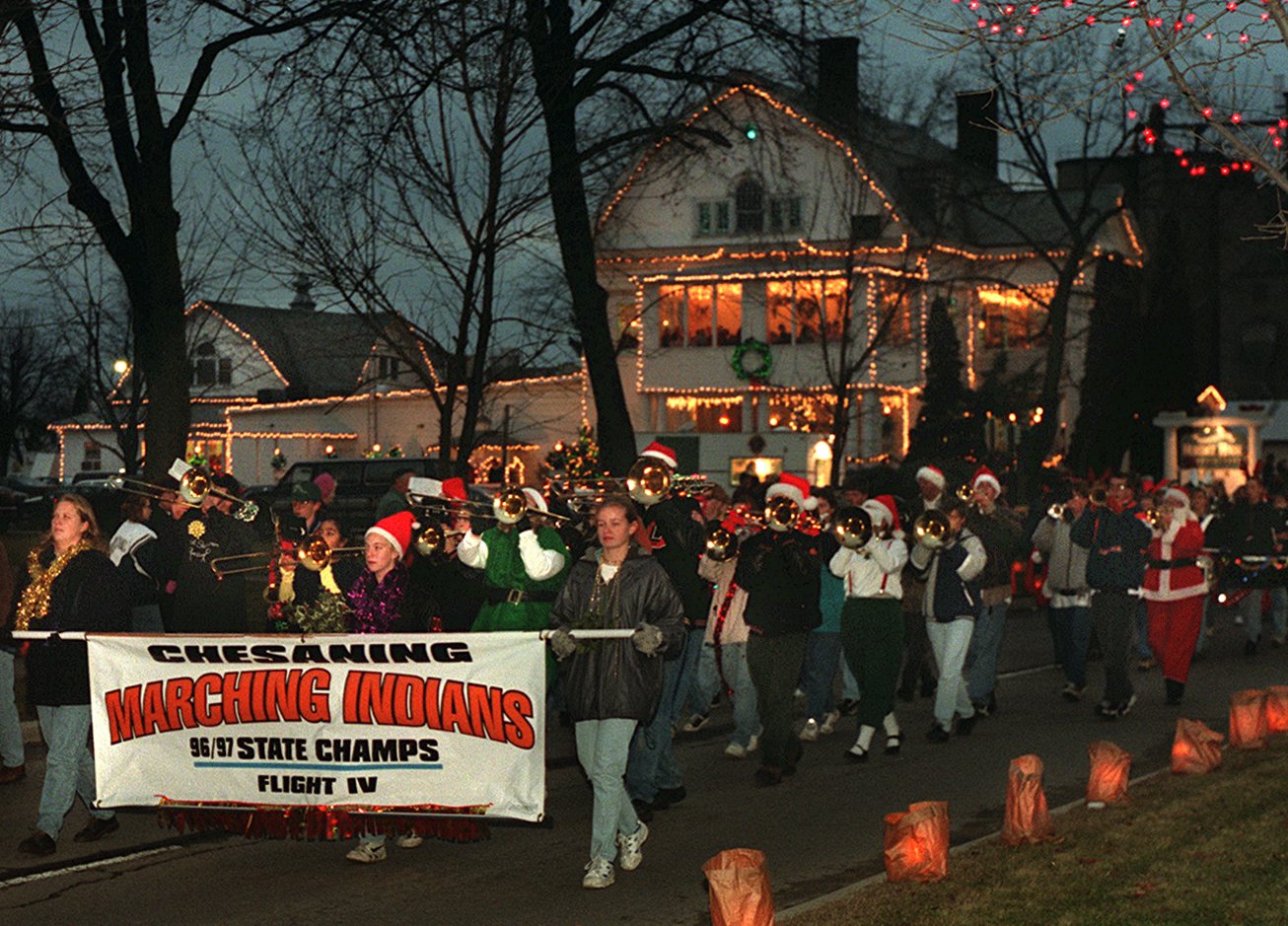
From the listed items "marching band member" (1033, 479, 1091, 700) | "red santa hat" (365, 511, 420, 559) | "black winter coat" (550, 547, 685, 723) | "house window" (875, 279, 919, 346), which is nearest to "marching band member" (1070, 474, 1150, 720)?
"marching band member" (1033, 479, 1091, 700)

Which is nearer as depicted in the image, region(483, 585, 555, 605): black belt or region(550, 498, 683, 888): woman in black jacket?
region(550, 498, 683, 888): woman in black jacket

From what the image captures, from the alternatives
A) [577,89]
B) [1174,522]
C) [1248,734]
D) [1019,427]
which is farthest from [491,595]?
[1019,427]

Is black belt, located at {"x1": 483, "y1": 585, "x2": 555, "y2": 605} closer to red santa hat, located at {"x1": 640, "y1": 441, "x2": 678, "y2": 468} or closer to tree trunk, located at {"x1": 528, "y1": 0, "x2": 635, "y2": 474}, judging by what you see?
red santa hat, located at {"x1": 640, "y1": 441, "x2": 678, "y2": 468}

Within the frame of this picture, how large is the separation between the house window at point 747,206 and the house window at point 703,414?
176 inches

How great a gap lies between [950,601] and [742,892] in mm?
7093

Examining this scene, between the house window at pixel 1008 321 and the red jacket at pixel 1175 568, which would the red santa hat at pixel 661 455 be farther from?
the house window at pixel 1008 321

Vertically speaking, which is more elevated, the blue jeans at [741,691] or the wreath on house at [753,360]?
the wreath on house at [753,360]

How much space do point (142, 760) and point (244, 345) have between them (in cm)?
5985

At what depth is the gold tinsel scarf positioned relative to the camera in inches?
390

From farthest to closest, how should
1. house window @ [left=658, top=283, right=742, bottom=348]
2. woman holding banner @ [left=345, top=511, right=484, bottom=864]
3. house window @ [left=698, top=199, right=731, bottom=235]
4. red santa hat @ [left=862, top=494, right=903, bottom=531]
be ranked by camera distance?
house window @ [left=698, top=199, right=731, bottom=235] → house window @ [left=658, top=283, right=742, bottom=348] → red santa hat @ [left=862, top=494, right=903, bottom=531] → woman holding banner @ [left=345, top=511, right=484, bottom=864]

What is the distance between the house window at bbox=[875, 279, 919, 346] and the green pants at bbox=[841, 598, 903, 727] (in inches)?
1054

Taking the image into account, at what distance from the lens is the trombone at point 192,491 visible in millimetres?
13398

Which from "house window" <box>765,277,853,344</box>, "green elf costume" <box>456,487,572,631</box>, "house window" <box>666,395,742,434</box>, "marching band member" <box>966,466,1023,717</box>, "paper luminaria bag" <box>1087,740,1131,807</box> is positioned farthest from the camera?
"house window" <box>666,395,742,434</box>

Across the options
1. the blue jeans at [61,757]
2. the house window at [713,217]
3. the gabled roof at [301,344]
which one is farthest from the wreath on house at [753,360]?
the blue jeans at [61,757]
